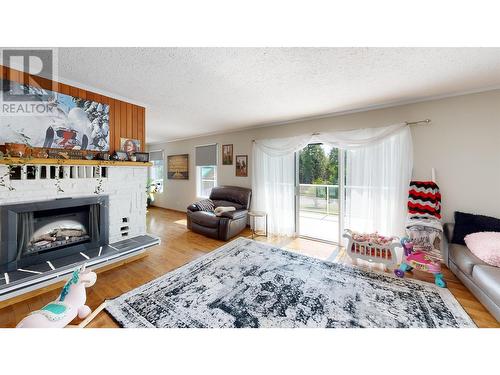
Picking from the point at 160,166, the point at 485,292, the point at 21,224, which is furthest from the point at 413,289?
the point at 160,166

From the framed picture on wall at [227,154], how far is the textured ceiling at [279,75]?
171cm

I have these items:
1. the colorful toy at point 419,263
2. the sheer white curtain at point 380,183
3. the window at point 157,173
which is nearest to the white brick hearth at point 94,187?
the sheer white curtain at point 380,183

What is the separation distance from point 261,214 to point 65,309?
2.90m

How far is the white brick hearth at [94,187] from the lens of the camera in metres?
1.92

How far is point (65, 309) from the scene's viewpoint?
1354 mm

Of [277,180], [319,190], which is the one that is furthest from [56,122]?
[319,190]

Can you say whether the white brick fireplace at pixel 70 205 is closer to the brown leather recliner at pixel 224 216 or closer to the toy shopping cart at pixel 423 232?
the brown leather recliner at pixel 224 216

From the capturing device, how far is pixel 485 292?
5.52 ft

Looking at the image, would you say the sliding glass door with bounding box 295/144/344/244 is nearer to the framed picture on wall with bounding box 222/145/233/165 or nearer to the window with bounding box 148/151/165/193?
the framed picture on wall with bounding box 222/145/233/165

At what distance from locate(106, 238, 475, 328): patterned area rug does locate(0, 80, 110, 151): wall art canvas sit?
1948 mm

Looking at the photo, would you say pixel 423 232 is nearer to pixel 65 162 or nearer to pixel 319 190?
pixel 319 190

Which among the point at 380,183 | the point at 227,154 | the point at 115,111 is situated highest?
the point at 115,111

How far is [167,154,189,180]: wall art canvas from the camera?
5.87 m

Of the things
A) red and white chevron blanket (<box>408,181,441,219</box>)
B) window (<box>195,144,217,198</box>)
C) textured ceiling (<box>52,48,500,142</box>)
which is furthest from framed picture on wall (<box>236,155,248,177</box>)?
red and white chevron blanket (<box>408,181,441,219</box>)
